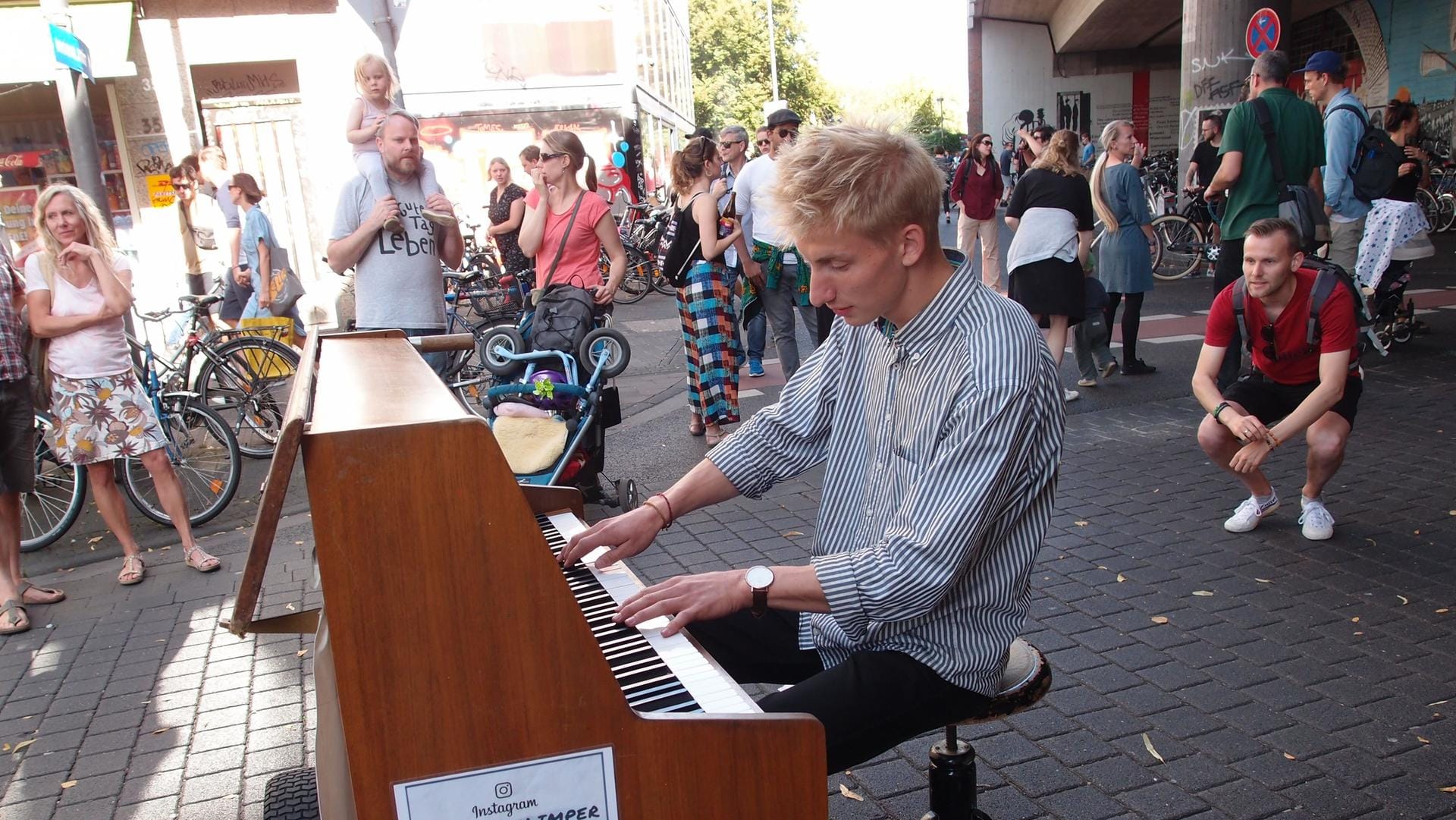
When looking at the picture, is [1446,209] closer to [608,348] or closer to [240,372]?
[608,348]

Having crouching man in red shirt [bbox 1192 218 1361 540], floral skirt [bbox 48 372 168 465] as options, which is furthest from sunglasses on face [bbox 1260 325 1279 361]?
floral skirt [bbox 48 372 168 465]

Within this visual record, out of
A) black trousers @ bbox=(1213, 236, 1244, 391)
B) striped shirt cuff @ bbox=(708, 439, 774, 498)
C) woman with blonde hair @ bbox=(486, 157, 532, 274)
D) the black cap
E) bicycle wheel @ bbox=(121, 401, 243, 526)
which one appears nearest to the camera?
striped shirt cuff @ bbox=(708, 439, 774, 498)

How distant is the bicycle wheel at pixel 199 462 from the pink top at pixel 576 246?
212cm

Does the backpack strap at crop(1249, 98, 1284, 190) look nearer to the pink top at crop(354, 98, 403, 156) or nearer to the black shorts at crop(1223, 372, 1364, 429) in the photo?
the black shorts at crop(1223, 372, 1364, 429)

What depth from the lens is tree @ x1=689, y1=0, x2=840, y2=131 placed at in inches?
2488

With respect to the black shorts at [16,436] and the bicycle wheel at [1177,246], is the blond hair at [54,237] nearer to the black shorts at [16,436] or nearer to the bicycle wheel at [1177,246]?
the black shorts at [16,436]

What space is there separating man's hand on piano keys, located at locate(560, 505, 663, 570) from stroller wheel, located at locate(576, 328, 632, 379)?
2.92 metres

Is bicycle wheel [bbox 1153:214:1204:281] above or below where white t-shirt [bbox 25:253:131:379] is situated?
below

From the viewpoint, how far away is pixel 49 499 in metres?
5.87

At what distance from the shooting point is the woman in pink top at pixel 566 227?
5.89m

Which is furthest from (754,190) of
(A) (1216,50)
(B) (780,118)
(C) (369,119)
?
(A) (1216,50)

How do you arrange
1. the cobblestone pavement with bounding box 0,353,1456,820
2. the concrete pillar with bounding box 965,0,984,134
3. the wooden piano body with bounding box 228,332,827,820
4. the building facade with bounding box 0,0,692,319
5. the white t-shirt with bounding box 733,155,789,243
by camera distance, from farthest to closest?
the concrete pillar with bounding box 965,0,984,134, the building facade with bounding box 0,0,692,319, the white t-shirt with bounding box 733,155,789,243, the cobblestone pavement with bounding box 0,353,1456,820, the wooden piano body with bounding box 228,332,827,820

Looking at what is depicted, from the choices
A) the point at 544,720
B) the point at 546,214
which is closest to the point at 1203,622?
the point at 544,720

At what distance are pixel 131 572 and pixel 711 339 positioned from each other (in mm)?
3538
